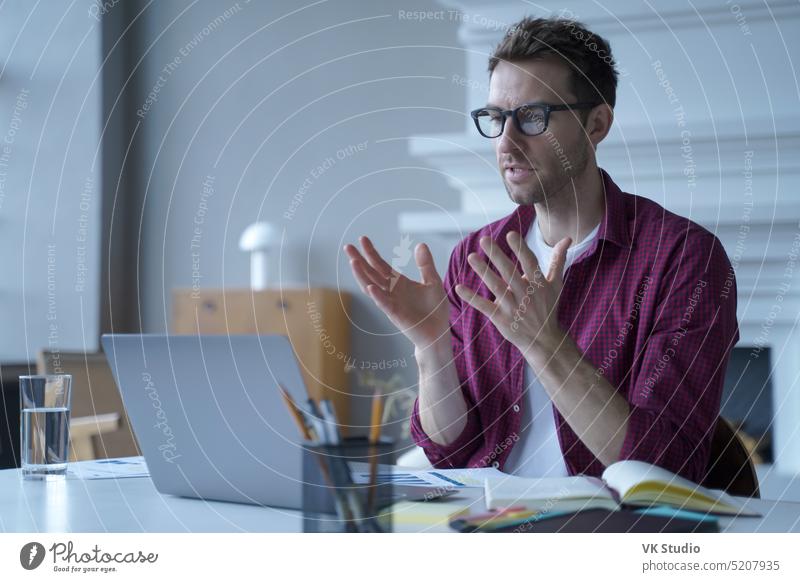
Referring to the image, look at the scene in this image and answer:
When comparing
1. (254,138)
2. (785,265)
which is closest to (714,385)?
(785,265)

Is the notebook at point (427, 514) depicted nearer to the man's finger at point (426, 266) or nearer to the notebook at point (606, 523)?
the notebook at point (606, 523)

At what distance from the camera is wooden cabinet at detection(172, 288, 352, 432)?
2.69 meters

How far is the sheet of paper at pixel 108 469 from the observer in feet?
3.03

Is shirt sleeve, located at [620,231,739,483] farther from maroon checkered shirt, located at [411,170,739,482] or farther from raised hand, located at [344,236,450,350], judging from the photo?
raised hand, located at [344,236,450,350]

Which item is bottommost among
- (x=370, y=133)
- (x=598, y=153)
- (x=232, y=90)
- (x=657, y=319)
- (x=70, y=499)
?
(x=70, y=499)

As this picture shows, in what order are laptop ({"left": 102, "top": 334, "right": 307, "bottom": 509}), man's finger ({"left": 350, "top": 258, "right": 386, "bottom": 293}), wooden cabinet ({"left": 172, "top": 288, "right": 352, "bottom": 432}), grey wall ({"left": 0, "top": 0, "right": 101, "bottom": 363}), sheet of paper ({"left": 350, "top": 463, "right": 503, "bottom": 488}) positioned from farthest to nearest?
grey wall ({"left": 0, "top": 0, "right": 101, "bottom": 363}) < wooden cabinet ({"left": 172, "top": 288, "right": 352, "bottom": 432}) < man's finger ({"left": 350, "top": 258, "right": 386, "bottom": 293}) < sheet of paper ({"left": 350, "top": 463, "right": 503, "bottom": 488}) < laptop ({"left": 102, "top": 334, "right": 307, "bottom": 509})

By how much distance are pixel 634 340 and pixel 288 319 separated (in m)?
1.68

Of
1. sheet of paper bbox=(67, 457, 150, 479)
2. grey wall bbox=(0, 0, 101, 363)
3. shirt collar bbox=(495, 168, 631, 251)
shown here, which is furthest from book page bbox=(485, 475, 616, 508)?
grey wall bbox=(0, 0, 101, 363)

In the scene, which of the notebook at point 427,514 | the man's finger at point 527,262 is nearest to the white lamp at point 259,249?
the man's finger at point 527,262

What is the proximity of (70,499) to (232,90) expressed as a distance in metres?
2.51

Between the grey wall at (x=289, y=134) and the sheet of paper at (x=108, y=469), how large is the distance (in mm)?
1795

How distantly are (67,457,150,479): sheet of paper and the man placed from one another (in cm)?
34

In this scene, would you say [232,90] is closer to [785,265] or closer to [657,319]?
[785,265]

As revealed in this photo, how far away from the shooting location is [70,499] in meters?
0.80
